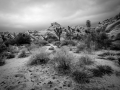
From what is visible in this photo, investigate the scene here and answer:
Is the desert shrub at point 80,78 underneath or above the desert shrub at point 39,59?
underneath

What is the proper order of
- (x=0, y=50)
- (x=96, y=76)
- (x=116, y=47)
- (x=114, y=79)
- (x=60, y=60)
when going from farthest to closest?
1. (x=0, y=50)
2. (x=116, y=47)
3. (x=60, y=60)
4. (x=96, y=76)
5. (x=114, y=79)

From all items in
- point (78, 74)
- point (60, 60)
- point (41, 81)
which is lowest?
point (41, 81)

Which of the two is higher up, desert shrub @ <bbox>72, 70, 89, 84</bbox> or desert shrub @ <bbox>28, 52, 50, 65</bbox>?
desert shrub @ <bbox>28, 52, 50, 65</bbox>

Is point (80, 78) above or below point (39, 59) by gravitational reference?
below

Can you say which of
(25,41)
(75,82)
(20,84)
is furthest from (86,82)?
(25,41)

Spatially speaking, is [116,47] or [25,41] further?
[25,41]

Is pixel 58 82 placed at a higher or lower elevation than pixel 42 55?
lower

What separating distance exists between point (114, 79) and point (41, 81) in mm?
3837

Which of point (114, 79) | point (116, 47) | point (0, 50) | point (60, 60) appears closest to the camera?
point (114, 79)

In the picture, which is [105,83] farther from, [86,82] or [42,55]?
[42,55]

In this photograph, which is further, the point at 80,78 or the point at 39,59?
the point at 39,59

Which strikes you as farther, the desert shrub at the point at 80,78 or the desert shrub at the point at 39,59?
the desert shrub at the point at 39,59

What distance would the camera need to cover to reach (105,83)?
299cm

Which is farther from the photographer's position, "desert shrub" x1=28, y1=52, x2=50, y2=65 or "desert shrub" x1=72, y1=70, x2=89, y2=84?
"desert shrub" x1=28, y1=52, x2=50, y2=65
